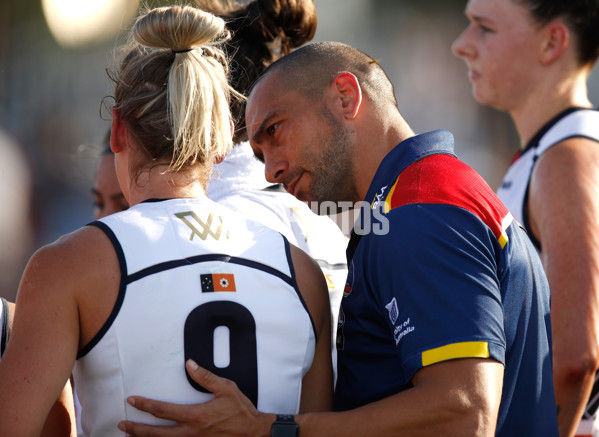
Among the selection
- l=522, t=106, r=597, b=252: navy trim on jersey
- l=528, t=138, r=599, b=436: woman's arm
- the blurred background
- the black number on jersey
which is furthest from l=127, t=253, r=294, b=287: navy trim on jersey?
the blurred background

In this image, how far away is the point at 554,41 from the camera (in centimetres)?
340

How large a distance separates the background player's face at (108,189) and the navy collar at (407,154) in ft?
7.68

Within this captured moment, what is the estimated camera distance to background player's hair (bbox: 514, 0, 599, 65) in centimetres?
338

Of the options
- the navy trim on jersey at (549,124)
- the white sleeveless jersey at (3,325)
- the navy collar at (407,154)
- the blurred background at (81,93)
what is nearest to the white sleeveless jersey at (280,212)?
the navy collar at (407,154)

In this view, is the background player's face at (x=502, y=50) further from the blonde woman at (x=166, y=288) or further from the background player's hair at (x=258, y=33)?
the blonde woman at (x=166, y=288)

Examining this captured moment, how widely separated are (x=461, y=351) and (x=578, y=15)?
2344 millimetres

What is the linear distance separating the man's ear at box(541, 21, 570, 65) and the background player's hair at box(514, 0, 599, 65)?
0.04 m

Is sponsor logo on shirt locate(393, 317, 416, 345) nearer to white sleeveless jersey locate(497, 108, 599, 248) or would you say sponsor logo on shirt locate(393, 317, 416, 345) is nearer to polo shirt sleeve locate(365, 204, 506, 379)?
polo shirt sleeve locate(365, 204, 506, 379)

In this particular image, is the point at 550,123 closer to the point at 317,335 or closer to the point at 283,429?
the point at 317,335

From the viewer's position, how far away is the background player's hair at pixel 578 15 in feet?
11.1

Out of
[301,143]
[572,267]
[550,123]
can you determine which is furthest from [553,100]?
[301,143]

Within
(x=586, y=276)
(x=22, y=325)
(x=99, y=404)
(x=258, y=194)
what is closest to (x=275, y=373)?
(x=99, y=404)

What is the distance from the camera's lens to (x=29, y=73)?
285 inches

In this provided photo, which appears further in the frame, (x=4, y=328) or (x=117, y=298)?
(x=4, y=328)
